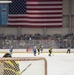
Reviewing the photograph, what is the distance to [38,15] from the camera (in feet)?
121

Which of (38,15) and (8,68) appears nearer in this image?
(8,68)

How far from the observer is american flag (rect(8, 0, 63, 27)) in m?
36.5

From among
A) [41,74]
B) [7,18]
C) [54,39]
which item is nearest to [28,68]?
[41,74]

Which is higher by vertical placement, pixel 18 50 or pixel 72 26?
pixel 72 26

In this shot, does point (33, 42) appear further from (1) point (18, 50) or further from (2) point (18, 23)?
(2) point (18, 23)

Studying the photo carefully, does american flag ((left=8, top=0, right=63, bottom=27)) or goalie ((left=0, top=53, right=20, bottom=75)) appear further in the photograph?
american flag ((left=8, top=0, right=63, bottom=27))

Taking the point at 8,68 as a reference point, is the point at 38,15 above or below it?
above

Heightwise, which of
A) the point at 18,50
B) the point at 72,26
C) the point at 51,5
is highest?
the point at 51,5

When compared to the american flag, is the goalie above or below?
below

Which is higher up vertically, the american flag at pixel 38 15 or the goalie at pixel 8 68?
the american flag at pixel 38 15

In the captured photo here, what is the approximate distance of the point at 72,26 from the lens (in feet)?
124

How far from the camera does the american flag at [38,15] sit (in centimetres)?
3650

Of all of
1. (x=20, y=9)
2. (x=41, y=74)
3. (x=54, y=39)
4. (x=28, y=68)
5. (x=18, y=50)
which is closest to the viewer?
(x=41, y=74)

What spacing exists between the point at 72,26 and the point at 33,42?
23.6 feet
